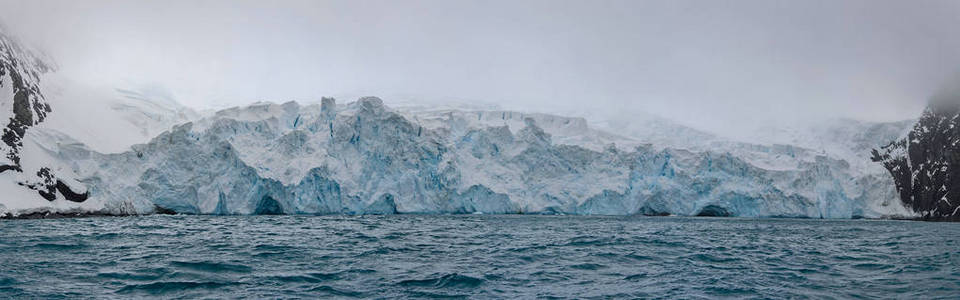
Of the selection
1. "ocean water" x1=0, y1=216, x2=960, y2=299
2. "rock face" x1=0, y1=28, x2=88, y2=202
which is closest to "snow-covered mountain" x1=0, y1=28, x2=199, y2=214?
"rock face" x1=0, y1=28, x2=88, y2=202

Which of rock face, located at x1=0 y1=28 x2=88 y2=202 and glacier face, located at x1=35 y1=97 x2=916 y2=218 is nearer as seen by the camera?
rock face, located at x1=0 y1=28 x2=88 y2=202

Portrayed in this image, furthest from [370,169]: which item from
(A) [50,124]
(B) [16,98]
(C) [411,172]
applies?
(B) [16,98]

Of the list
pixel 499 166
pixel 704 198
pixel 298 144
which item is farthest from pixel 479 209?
pixel 704 198

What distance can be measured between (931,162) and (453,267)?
73.6 m

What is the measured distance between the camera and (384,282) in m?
14.4

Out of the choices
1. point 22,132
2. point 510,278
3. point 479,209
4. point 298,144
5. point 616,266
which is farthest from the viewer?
point 479,209

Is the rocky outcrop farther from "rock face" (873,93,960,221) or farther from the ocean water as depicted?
"rock face" (873,93,960,221)

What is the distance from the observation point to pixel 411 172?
51.1m

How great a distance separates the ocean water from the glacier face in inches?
895

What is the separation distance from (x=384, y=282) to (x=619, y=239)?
12860 millimetres

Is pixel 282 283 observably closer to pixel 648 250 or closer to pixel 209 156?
pixel 648 250

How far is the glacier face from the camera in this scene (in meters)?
48.3

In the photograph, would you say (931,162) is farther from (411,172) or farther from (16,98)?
(16,98)

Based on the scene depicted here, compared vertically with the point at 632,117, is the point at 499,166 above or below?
below
